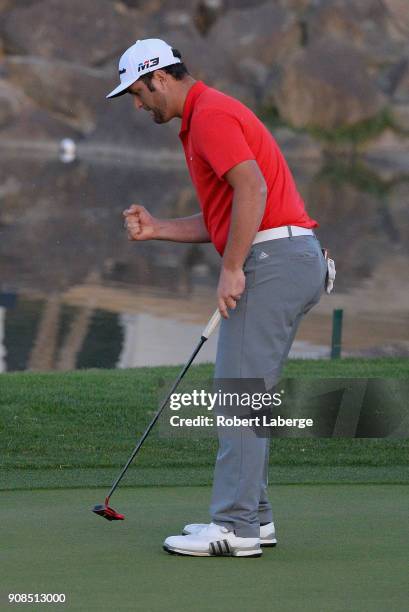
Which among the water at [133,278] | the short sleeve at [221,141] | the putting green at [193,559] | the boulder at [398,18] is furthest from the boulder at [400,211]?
the short sleeve at [221,141]

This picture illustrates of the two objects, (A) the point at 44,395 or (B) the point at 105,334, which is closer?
(A) the point at 44,395

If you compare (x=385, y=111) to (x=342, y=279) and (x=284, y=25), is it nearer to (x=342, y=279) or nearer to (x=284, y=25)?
(x=284, y=25)

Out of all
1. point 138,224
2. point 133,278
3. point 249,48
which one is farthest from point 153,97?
point 249,48

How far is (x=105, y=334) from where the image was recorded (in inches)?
556

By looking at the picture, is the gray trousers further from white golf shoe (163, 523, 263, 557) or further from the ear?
the ear

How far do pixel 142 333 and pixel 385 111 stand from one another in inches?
1397

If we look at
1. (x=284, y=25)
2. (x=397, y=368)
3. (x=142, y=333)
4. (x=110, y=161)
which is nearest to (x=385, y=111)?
(x=284, y=25)

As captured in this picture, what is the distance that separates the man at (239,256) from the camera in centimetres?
499

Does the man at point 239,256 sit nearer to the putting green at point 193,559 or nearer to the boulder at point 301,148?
the putting green at point 193,559

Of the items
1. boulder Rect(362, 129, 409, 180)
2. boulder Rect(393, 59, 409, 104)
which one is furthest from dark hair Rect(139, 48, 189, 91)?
boulder Rect(393, 59, 409, 104)

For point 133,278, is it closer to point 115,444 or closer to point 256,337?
point 115,444

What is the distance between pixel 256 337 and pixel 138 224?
752mm

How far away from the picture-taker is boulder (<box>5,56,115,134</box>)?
4822 cm

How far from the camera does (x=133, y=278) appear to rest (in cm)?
1891
